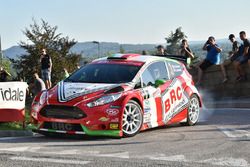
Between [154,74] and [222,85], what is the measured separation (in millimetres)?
8530

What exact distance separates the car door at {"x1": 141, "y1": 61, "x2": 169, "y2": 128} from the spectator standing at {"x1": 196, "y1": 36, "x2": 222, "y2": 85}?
779cm

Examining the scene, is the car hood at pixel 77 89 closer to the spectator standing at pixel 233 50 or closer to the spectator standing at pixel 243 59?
the spectator standing at pixel 243 59

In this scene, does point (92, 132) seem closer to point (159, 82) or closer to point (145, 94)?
point (145, 94)

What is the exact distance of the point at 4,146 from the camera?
29.4 feet

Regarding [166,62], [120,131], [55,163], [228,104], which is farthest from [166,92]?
[228,104]

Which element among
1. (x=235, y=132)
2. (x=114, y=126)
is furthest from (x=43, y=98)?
(x=235, y=132)

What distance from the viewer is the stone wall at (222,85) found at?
18609 mm

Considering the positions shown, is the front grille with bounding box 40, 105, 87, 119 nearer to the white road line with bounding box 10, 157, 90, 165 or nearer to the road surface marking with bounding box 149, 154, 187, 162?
the white road line with bounding box 10, 157, 90, 165

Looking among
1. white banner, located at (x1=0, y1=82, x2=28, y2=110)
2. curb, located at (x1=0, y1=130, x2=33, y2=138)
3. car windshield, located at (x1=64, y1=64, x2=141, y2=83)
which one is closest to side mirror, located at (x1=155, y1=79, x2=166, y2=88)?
car windshield, located at (x1=64, y1=64, x2=141, y2=83)

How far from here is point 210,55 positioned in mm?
19500

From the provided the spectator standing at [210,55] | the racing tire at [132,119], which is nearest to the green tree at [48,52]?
the spectator standing at [210,55]

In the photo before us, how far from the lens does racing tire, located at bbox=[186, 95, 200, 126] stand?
12.2 meters

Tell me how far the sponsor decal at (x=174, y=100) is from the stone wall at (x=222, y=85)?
7050 mm

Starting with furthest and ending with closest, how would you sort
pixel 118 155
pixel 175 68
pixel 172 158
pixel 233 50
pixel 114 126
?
pixel 233 50
pixel 175 68
pixel 114 126
pixel 118 155
pixel 172 158
